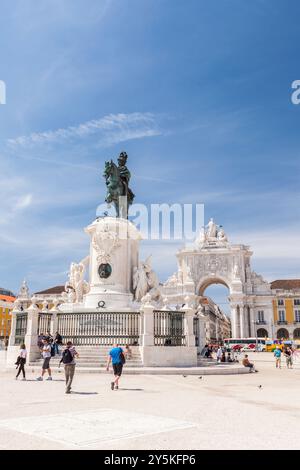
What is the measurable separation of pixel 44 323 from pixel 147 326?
5104mm

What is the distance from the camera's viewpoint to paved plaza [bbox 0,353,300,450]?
15.5ft

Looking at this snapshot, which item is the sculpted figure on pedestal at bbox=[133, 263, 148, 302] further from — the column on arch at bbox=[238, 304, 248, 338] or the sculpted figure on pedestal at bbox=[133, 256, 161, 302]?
the column on arch at bbox=[238, 304, 248, 338]

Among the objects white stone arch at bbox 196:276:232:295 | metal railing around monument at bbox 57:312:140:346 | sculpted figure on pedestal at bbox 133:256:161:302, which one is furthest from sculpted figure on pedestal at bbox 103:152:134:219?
white stone arch at bbox 196:276:232:295

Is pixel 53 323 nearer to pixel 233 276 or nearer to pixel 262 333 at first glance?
pixel 233 276

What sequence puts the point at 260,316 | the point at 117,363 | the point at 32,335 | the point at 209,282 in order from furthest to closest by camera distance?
the point at 209,282, the point at 260,316, the point at 32,335, the point at 117,363

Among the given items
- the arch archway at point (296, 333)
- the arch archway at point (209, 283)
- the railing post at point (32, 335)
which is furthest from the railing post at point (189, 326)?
the arch archway at point (296, 333)

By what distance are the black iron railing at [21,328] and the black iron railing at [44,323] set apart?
67 cm

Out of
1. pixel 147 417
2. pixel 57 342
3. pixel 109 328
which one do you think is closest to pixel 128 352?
pixel 109 328

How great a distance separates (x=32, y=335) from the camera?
16.8 metres

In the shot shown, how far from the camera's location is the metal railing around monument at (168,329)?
16.4 metres

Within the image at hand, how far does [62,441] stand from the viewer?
4.68 metres
